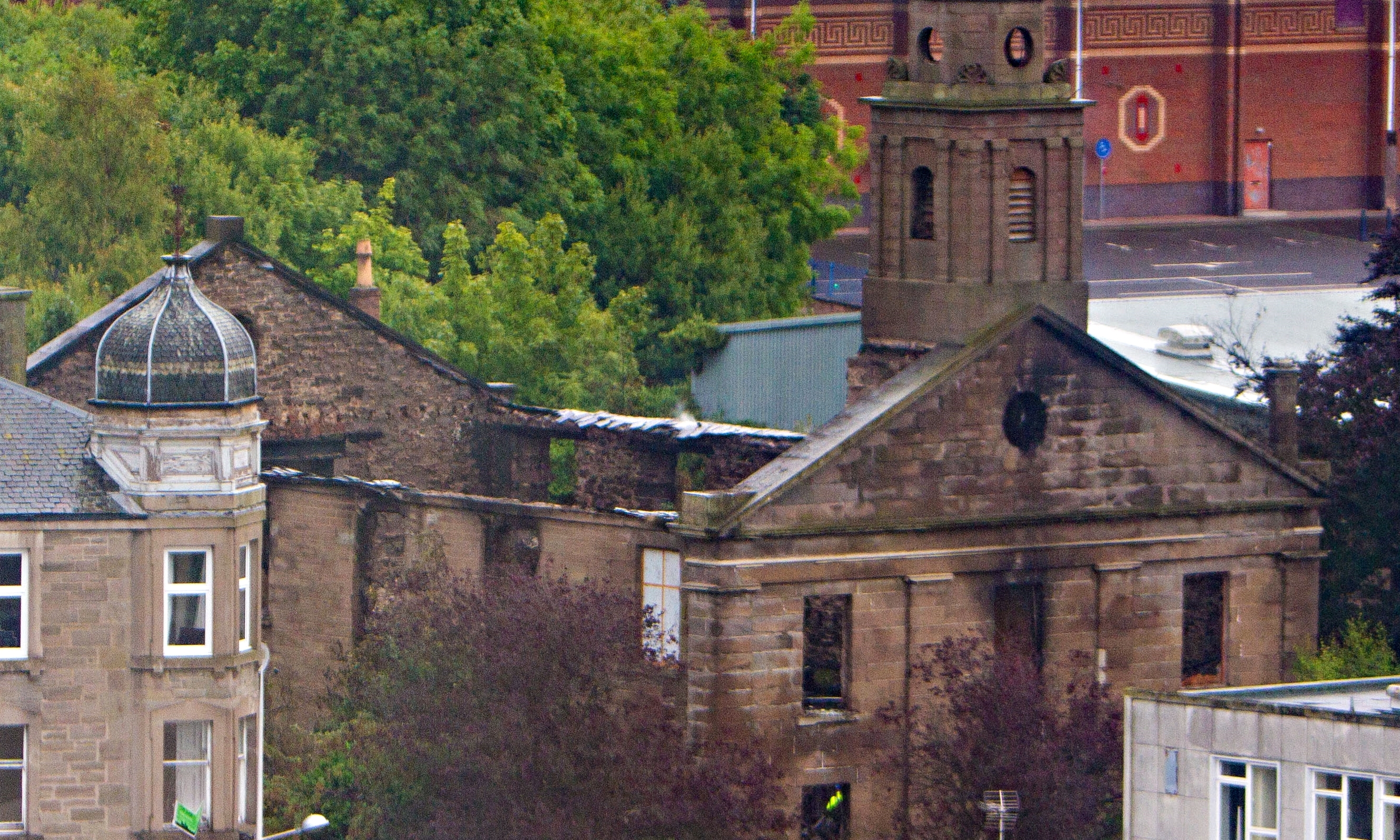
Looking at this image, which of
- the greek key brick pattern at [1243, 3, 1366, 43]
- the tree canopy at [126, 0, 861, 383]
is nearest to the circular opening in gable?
the tree canopy at [126, 0, 861, 383]

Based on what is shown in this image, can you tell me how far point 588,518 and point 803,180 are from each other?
39471mm

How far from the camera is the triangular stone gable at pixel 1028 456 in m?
53.2

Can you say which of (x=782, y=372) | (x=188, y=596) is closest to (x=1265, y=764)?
(x=188, y=596)

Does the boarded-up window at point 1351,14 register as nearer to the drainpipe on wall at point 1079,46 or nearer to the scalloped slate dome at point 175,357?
the drainpipe on wall at point 1079,46

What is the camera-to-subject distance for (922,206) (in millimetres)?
56781

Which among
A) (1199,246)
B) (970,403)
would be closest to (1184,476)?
(970,403)

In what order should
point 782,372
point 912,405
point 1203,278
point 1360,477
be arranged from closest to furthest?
point 912,405
point 1360,477
point 782,372
point 1203,278

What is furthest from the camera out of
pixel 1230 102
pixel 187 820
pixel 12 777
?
pixel 1230 102

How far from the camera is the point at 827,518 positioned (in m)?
53.0

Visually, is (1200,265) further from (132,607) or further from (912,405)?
(132,607)

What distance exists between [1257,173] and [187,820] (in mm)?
73459

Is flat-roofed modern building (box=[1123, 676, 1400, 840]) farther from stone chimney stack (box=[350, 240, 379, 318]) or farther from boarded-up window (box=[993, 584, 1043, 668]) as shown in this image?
stone chimney stack (box=[350, 240, 379, 318])

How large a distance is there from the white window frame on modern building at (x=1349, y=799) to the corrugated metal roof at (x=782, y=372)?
3178 centimetres

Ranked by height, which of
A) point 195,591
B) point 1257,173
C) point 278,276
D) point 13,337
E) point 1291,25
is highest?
point 1291,25
